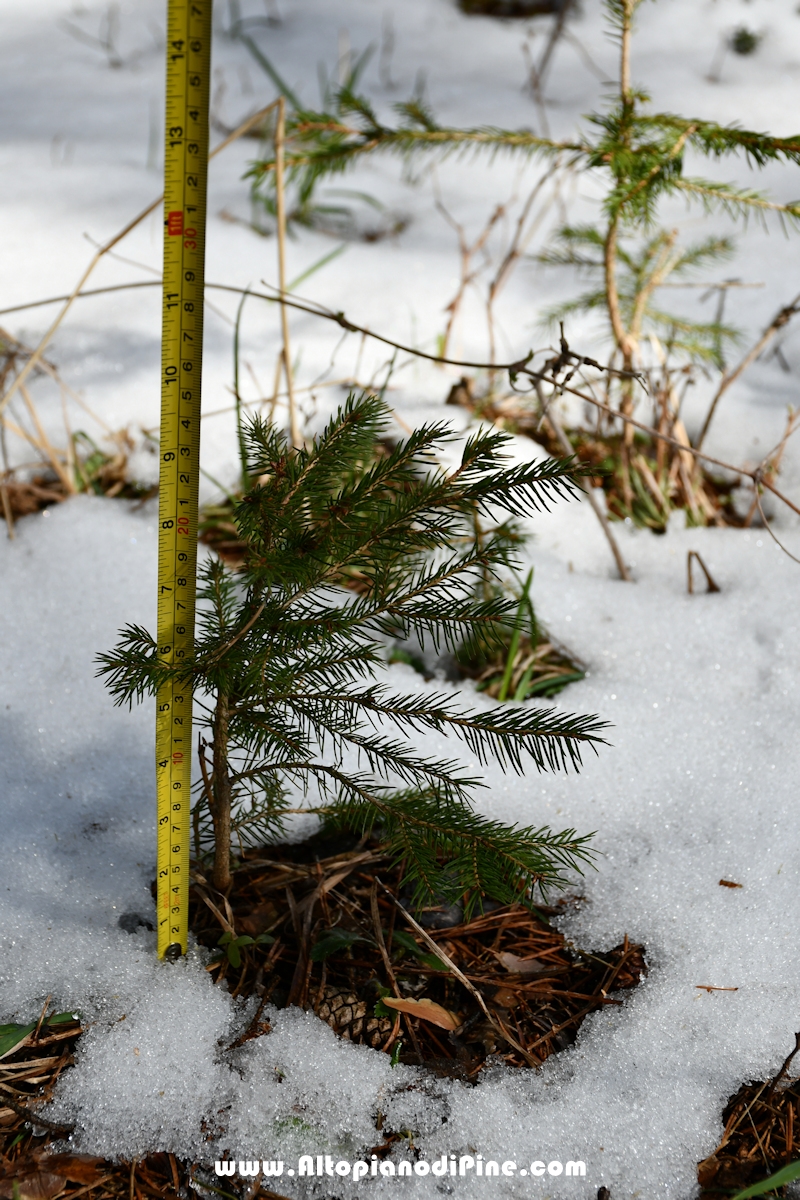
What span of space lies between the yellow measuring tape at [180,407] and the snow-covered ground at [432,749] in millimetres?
242

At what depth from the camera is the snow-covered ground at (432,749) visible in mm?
1230

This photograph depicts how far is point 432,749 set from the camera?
1776 millimetres

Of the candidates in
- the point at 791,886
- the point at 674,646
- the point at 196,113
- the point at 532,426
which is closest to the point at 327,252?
the point at 532,426

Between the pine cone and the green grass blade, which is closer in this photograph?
the green grass blade

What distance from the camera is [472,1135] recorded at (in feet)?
3.99

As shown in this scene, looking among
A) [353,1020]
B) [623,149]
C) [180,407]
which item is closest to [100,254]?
[180,407]

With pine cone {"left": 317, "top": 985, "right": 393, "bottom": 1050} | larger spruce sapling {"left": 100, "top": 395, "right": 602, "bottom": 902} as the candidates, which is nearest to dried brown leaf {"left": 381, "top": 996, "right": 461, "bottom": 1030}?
pine cone {"left": 317, "top": 985, "right": 393, "bottom": 1050}

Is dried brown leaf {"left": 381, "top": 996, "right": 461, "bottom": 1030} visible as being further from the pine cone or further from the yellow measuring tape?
the yellow measuring tape

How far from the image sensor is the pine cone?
1.34 metres

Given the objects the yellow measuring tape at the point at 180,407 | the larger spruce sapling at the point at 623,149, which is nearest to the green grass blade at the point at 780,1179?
the yellow measuring tape at the point at 180,407

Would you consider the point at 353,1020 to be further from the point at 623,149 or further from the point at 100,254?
the point at 623,149

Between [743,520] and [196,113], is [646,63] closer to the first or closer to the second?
[743,520]

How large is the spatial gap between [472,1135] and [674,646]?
3.94 ft

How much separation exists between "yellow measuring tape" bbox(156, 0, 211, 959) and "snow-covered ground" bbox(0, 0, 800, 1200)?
0.24 meters
